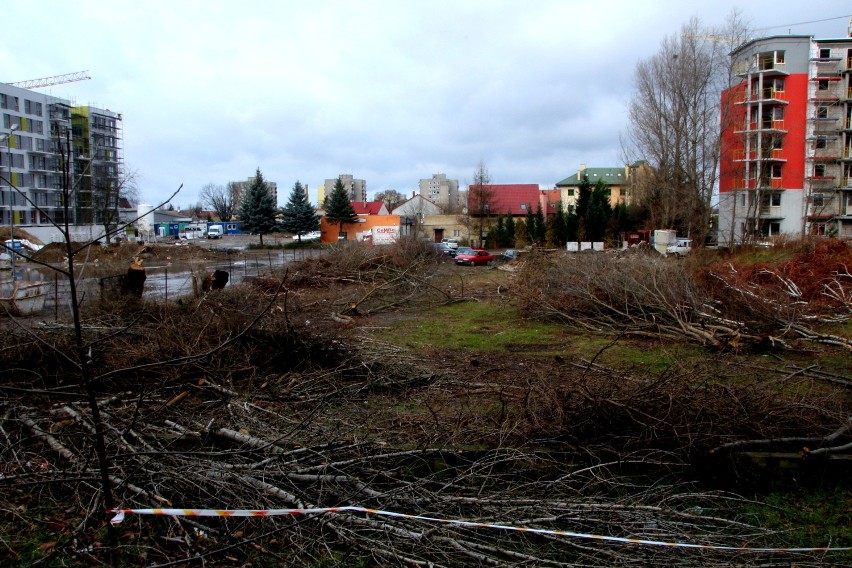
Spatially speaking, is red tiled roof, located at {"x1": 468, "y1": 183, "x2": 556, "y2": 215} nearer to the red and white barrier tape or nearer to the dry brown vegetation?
the dry brown vegetation

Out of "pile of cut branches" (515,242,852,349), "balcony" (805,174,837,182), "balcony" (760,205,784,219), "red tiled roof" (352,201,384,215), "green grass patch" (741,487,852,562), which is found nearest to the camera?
"green grass patch" (741,487,852,562)

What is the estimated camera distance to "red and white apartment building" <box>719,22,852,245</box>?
1598 inches

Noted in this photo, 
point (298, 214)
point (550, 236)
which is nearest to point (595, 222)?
point (550, 236)

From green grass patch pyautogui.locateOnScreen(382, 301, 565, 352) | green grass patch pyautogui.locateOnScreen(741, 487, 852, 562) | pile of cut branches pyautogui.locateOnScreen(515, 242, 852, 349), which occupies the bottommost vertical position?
green grass patch pyautogui.locateOnScreen(741, 487, 852, 562)

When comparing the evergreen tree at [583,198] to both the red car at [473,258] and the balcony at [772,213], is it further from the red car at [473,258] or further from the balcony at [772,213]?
the red car at [473,258]

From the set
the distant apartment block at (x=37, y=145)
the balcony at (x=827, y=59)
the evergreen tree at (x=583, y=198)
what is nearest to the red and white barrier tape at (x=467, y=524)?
the evergreen tree at (x=583, y=198)

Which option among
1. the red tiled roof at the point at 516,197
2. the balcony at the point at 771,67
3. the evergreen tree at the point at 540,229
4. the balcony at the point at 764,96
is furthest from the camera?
the red tiled roof at the point at 516,197

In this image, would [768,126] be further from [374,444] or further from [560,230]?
[374,444]

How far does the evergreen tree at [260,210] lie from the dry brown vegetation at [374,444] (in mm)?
48300

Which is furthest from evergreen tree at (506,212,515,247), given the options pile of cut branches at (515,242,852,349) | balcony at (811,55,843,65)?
pile of cut branches at (515,242,852,349)

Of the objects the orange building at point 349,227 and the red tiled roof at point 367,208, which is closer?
the orange building at point 349,227

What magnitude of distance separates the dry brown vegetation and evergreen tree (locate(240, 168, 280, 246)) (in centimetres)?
4830

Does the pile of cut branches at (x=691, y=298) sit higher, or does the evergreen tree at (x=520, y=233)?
the evergreen tree at (x=520, y=233)

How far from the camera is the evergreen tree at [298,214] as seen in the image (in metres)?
56.8
